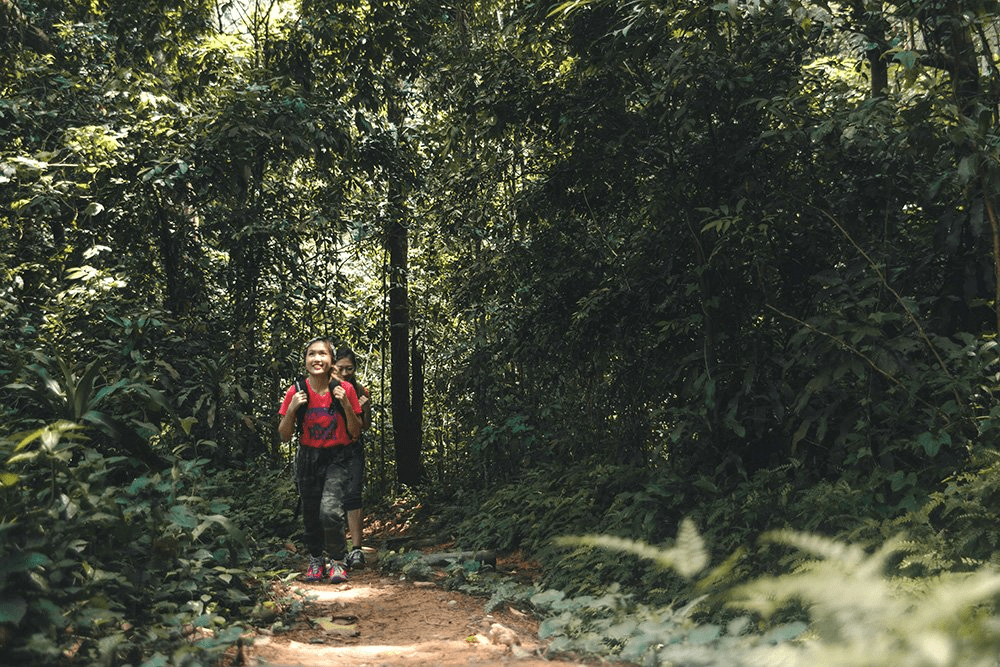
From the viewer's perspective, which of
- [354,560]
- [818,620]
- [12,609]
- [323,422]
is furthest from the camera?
[354,560]

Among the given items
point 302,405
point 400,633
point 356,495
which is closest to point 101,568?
point 400,633

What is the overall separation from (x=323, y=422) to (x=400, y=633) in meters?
2.27

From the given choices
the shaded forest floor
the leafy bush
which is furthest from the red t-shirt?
the leafy bush

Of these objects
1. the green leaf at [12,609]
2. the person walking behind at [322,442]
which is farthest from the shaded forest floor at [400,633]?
the green leaf at [12,609]

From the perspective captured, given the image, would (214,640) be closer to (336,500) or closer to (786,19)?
(336,500)

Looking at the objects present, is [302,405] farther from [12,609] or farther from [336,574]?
Answer: [12,609]

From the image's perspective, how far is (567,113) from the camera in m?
6.76

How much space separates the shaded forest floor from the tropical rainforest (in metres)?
0.27

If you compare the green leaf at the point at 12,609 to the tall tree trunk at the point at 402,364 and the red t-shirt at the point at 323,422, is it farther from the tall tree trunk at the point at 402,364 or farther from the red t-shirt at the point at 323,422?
the tall tree trunk at the point at 402,364

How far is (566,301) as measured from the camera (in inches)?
296

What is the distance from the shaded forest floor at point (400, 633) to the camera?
3.94 meters

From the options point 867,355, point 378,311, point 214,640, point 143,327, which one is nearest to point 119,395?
point 143,327

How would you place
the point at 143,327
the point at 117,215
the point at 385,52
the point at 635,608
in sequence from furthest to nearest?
1. the point at 385,52
2. the point at 117,215
3. the point at 143,327
4. the point at 635,608

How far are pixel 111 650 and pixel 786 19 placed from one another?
17.4ft
